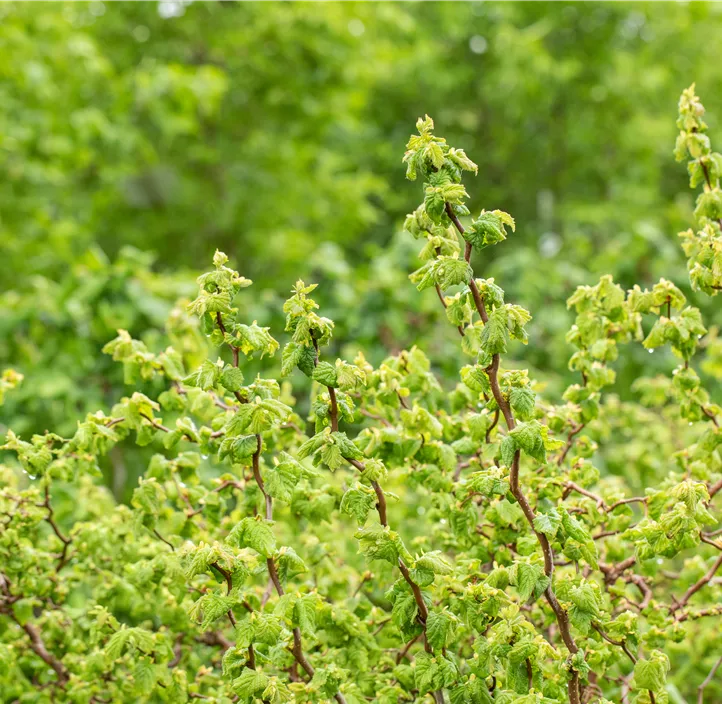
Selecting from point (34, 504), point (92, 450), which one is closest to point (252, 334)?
point (92, 450)

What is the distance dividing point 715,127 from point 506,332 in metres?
10.0

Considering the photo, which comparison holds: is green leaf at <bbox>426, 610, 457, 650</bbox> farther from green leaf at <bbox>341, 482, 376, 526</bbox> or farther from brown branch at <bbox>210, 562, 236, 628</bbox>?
brown branch at <bbox>210, 562, 236, 628</bbox>

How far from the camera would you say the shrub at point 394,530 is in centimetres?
167

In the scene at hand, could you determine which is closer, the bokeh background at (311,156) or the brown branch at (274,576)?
the brown branch at (274,576)

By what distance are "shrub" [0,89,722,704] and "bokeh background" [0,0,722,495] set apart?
7.64ft

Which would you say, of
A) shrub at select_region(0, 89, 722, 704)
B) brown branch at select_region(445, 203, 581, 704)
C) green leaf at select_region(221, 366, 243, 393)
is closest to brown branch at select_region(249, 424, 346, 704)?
shrub at select_region(0, 89, 722, 704)

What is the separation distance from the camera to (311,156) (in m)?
8.91

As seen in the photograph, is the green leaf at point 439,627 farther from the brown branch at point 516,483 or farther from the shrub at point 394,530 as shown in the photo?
the brown branch at point 516,483

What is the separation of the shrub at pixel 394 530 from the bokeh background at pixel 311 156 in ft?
7.64

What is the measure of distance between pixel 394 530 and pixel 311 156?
23.3ft

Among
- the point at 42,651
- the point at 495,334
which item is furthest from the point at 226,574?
the point at 42,651

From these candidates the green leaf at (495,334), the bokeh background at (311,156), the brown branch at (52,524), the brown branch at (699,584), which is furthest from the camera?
the bokeh background at (311,156)

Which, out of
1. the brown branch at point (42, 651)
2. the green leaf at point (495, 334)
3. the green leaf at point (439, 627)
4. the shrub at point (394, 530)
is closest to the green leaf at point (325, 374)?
the shrub at point (394, 530)

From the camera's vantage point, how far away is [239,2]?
7980 mm
